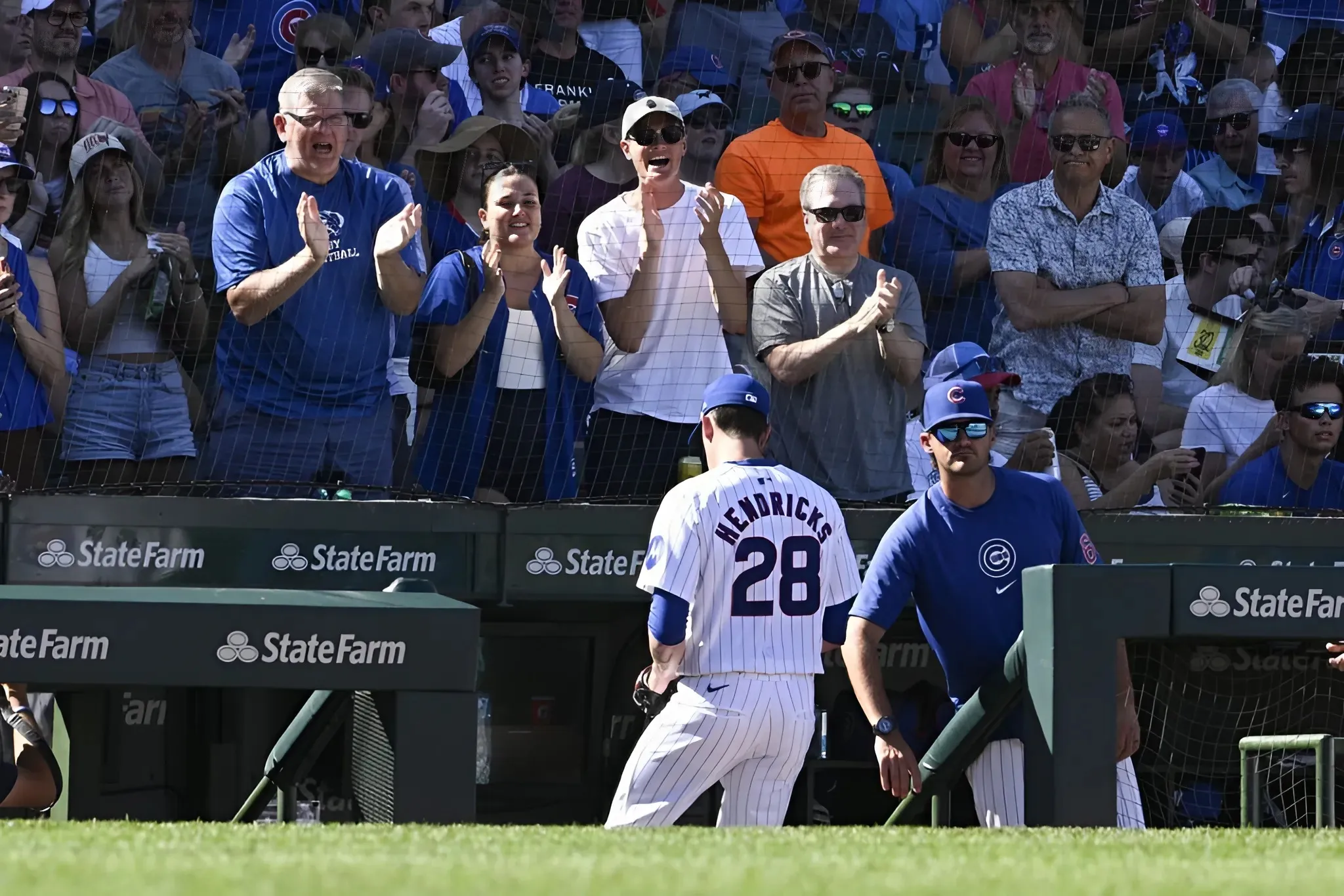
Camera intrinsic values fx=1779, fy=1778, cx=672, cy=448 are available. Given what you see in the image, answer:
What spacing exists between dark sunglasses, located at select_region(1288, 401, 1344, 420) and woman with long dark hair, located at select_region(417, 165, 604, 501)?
3.16m

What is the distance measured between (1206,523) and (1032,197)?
1774mm

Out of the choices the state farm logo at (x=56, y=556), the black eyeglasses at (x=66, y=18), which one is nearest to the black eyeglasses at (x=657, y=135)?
the black eyeglasses at (x=66, y=18)

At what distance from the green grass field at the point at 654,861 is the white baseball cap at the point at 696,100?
18.3ft

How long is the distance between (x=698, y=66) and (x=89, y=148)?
9.23 ft

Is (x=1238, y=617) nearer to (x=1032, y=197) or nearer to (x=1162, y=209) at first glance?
(x=1032, y=197)

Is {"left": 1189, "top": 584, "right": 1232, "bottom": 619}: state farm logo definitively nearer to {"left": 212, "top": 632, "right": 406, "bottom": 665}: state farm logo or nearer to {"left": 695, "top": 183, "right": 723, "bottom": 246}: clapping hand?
{"left": 212, "top": 632, "right": 406, "bottom": 665}: state farm logo

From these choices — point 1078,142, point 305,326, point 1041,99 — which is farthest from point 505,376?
point 1041,99

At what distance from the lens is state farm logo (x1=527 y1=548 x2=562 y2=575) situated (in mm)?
7039

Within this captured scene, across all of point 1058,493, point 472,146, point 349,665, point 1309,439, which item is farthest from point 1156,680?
point 349,665

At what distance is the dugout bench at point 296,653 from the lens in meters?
2.99

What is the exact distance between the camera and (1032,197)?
811cm

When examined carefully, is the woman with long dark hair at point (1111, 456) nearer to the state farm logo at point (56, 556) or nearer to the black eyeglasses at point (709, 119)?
the black eyeglasses at point (709, 119)

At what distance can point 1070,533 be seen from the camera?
457 centimetres

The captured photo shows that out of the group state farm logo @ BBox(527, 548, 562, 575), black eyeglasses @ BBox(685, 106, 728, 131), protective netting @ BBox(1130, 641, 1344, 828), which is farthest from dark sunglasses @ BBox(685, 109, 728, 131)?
protective netting @ BBox(1130, 641, 1344, 828)
